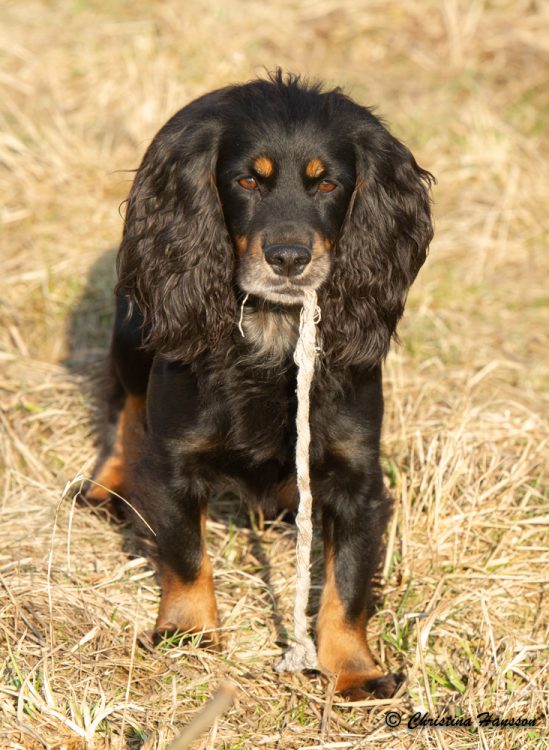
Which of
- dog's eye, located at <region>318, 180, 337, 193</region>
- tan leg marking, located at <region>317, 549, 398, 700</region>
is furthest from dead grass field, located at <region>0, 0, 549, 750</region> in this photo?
dog's eye, located at <region>318, 180, 337, 193</region>

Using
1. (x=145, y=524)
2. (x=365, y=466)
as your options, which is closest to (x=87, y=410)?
(x=145, y=524)

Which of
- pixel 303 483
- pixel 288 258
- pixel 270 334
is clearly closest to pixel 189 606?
pixel 303 483

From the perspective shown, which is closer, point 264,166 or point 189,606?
point 264,166

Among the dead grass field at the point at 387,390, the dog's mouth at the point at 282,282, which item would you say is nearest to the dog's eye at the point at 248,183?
the dog's mouth at the point at 282,282

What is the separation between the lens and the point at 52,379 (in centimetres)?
485

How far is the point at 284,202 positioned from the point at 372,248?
1.23ft

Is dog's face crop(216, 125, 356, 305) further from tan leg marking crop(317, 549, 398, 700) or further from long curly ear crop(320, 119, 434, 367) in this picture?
tan leg marking crop(317, 549, 398, 700)

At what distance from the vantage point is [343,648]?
3.33 metres

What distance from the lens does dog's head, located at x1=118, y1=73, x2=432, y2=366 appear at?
10.1 ft

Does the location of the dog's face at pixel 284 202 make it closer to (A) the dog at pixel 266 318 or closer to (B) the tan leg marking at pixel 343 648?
(A) the dog at pixel 266 318

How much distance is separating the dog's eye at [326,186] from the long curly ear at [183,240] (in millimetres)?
326

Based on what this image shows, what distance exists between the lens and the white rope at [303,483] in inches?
122

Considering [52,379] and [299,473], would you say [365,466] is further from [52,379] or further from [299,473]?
[52,379]

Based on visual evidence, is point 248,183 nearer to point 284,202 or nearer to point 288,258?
point 284,202
